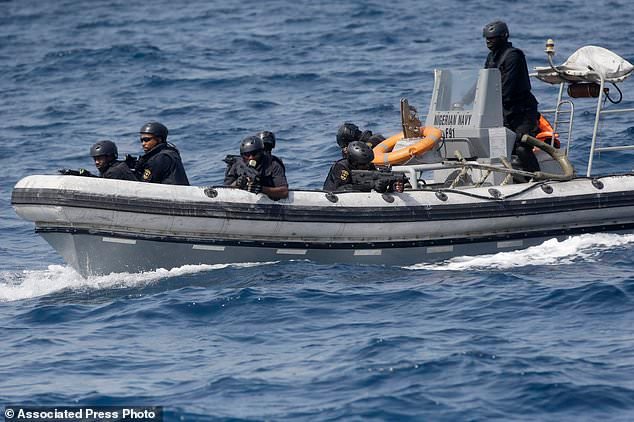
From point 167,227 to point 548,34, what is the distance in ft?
51.5

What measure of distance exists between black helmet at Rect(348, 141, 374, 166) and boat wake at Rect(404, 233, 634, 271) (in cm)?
108

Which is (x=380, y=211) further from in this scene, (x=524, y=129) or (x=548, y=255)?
(x=524, y=129)

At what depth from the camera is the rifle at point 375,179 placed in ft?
34.7

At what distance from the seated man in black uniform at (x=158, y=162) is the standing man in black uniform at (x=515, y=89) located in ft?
11.3

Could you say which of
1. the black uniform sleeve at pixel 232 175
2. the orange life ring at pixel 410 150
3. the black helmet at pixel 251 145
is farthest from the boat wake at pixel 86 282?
the orange life ring at pixel 410 150

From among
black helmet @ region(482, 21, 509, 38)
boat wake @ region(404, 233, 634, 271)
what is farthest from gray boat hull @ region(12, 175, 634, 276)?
black helmet @ region(482, 21, 509, 38)

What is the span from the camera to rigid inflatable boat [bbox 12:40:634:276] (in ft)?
32.7

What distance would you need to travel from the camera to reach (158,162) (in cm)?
1043

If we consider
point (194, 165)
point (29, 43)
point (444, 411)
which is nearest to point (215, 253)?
point (444, 411)

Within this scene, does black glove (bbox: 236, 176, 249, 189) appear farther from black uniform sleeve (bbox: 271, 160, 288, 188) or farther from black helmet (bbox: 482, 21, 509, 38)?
black helmet (bbox: 482, 21, 509, 38)

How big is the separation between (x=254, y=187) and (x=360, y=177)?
1.16 m

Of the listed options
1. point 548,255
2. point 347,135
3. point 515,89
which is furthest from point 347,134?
point 548,255

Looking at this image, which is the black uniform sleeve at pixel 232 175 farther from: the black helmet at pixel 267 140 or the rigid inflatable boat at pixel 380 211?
the black helmet at pixel 267 140

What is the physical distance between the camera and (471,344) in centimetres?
791
